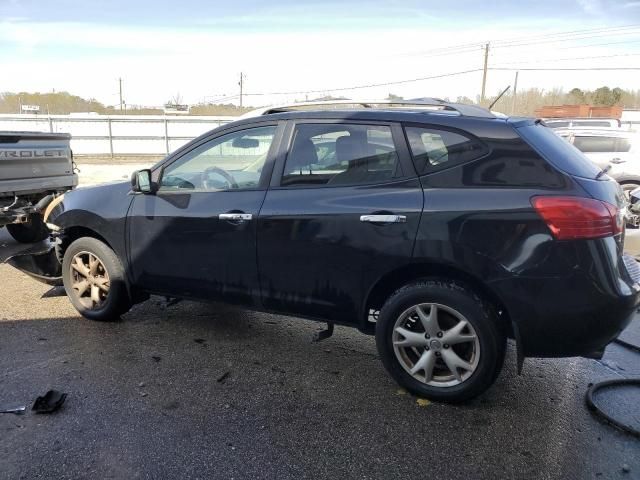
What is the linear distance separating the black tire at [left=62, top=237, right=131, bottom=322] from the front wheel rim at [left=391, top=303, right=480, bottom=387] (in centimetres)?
244

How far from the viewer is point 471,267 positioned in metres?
3.18

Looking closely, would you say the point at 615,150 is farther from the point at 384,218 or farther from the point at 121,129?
the point at 121,129

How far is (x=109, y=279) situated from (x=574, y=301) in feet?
11.6

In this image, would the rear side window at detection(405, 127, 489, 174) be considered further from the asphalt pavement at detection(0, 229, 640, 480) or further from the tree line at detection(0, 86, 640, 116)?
the tree line at detection(0, 86, 640, 116)

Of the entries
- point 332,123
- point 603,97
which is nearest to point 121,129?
point 332,123

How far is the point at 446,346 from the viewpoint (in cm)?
335

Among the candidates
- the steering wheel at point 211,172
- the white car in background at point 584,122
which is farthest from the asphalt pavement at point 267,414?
the white car in background at point 584,122

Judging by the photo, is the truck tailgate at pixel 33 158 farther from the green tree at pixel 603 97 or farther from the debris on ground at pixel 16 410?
the green tree at pixel 603 97

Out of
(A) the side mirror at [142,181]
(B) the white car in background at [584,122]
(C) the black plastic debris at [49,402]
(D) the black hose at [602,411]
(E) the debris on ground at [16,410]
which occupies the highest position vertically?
(B) the white car in background at [584,122]

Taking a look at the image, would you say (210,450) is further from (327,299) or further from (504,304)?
(504,304)

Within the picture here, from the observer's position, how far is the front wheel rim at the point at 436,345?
3289 mm

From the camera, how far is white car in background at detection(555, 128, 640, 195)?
36.6 ft

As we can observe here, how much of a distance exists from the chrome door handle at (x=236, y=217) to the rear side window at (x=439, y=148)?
1.23 meters

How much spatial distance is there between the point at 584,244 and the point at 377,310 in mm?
1341
